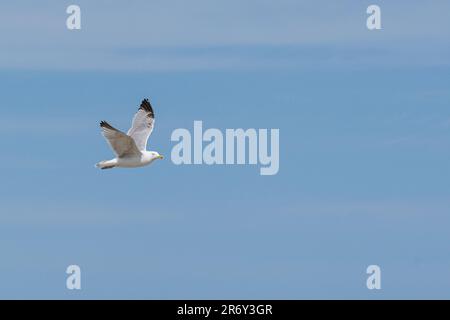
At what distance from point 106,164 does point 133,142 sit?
0.98m

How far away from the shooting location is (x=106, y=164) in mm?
27203

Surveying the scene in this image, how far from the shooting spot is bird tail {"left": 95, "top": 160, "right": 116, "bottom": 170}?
27.1 metres

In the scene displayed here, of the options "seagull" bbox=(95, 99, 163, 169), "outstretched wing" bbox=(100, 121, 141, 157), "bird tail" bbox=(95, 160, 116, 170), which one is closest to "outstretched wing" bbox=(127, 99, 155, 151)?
"seagull" bbox=(95, 99, 163, 169)

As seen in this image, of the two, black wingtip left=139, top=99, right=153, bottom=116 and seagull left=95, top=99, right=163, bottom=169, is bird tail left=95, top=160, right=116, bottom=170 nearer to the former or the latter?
seagull left=95, top=99, right=163, bottom=169

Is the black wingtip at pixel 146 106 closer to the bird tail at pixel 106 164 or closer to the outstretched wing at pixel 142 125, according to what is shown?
the outstretched wing at pixel 142 125

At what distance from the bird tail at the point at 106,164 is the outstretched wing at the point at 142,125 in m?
1.64

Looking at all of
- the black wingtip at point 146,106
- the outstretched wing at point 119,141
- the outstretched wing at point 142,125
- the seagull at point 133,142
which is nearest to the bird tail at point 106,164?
the seagull at point 133,142

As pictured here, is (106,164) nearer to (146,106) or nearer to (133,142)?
(133,142)

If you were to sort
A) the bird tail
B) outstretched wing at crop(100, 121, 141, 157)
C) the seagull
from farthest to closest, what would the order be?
1. the bird tail
2. the seagull
3. outstretched wing at crop(100, 121, 141, 157)

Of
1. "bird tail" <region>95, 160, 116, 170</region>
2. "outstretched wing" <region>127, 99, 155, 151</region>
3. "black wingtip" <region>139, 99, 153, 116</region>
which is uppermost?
"black wingtip" <region>139, 99, 153, 116</region>

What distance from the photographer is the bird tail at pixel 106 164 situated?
27.1 meters
